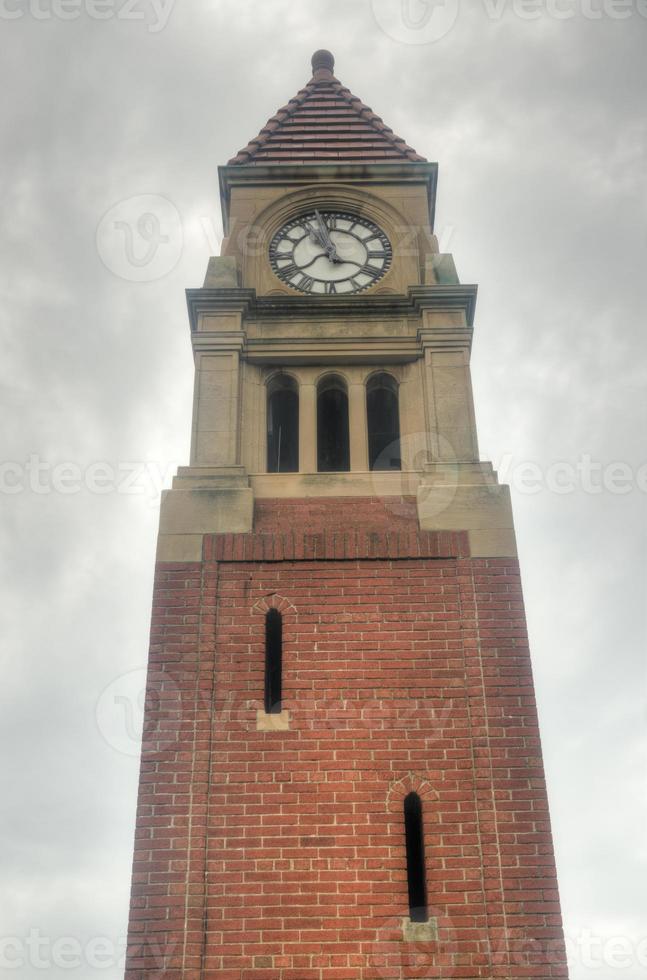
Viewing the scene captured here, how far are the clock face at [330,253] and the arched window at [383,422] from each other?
1.64 m

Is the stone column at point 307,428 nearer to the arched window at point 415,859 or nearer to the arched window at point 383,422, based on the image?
the arched window at point 383,422

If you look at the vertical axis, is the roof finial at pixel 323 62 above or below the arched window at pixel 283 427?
above

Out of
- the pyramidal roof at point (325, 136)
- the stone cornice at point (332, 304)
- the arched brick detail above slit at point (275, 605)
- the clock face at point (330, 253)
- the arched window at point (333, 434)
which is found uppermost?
the pyramidal roof at point (325, 136)

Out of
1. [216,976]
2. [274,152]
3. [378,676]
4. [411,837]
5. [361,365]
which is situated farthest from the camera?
[274,152]

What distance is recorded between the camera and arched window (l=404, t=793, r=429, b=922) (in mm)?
11430

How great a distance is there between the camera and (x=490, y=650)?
12945 millimetres

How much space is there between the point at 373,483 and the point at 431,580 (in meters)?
1.63

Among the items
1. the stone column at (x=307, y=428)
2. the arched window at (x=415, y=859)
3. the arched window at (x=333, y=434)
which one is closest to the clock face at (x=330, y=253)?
the arched window at (x=333, y=434)

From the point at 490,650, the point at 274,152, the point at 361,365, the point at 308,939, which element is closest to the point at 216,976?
the point at 308,939

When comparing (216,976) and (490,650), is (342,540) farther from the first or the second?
(216,976)

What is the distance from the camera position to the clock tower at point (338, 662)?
36.8 feet

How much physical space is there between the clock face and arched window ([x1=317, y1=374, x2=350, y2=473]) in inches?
63.6

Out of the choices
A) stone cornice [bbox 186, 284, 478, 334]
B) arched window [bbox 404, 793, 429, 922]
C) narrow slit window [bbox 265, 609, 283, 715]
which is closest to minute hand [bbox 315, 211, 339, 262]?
stone cornice [bbox 186, 284, 478, 334]

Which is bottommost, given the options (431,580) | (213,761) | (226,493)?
(213,761)
